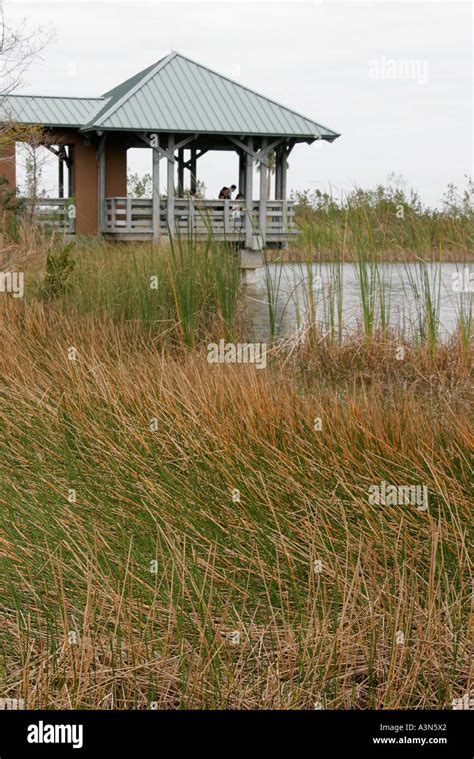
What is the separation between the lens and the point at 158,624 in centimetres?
333

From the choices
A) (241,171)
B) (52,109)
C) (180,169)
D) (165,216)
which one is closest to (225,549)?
(165,216)

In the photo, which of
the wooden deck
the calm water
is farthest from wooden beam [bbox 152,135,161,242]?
the calm water

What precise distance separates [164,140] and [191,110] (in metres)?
1.05

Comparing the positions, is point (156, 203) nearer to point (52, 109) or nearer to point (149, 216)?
point (149, 216)

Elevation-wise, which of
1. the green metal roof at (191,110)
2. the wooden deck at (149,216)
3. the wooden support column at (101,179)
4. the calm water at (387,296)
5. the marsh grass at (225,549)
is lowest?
the marsh grass at (225,549)

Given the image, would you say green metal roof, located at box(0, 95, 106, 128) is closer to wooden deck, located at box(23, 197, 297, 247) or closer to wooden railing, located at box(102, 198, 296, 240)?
wooden deck, located at box(23, 197, 297, 247)

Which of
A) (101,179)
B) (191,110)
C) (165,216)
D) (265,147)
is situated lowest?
(165,216)

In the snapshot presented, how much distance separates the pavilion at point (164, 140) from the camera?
19.7 m

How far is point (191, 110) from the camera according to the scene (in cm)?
2030

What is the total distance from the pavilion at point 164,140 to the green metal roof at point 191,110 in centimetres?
2

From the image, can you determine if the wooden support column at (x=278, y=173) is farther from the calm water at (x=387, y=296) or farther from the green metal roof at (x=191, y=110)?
the calm water at (x=387, y=296)

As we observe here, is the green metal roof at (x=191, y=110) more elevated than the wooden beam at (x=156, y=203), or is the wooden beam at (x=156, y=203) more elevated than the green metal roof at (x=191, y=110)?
the green metal roof at (x=191, y=110)

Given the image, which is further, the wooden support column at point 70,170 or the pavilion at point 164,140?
the wooden support column at point 70,170

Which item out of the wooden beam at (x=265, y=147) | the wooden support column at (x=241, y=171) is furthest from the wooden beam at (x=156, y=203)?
the wooden support column at (x=241, y=171)
